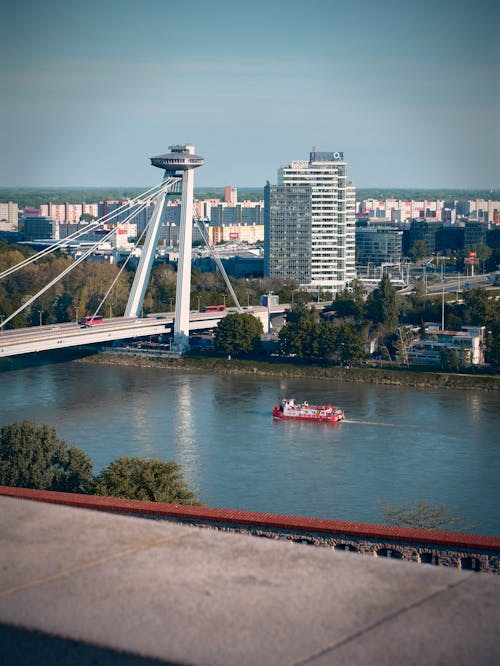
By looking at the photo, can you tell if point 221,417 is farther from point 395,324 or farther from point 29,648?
point 29,648

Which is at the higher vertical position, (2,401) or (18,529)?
(18,529)

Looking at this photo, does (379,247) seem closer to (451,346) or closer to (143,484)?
(451,346)

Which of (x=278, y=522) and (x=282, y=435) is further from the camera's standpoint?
(x=282, y=435)

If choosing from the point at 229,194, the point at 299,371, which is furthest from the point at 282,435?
the point at 229,194

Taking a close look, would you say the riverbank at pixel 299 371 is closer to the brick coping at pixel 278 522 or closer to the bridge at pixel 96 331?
the bridge at pixel 96 331

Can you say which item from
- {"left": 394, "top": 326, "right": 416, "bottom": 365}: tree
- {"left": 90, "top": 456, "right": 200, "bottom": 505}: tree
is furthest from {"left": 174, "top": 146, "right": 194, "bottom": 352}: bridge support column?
{"left": 90, "top": 456, "right": 200, "bottom": 505}: tree

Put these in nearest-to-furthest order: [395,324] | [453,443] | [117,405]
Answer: [453,443], [117,405], [395,324]

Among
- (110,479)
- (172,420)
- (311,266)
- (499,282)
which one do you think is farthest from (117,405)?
(499,282)

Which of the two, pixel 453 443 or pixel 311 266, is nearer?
pixel 453 443
